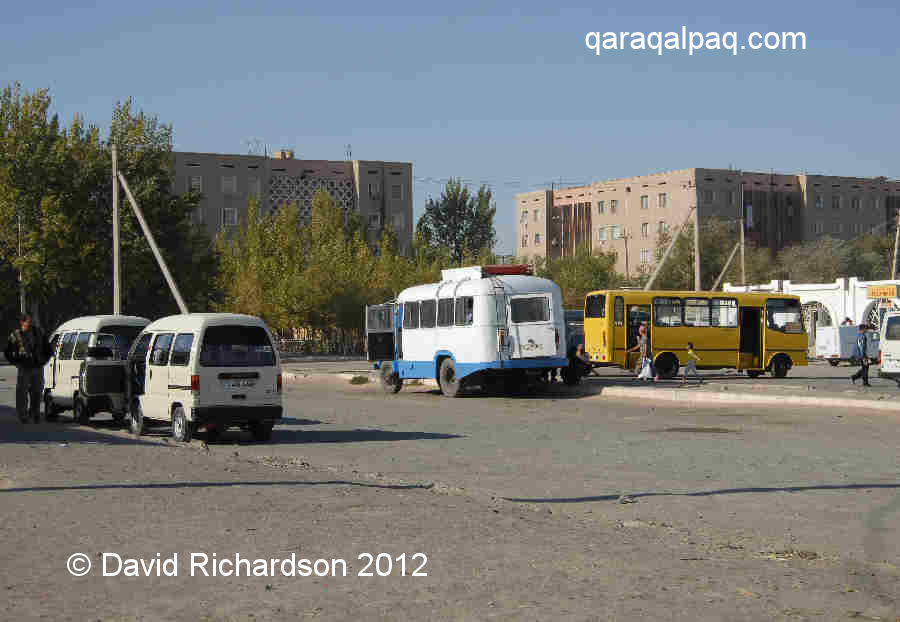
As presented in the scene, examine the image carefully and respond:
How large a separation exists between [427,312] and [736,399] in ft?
31.1

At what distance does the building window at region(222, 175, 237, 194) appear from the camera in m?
121

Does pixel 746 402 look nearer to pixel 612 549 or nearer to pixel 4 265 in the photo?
pixel 612 549

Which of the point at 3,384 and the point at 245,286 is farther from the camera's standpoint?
the point at 245,286

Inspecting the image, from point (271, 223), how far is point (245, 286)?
12.8 m

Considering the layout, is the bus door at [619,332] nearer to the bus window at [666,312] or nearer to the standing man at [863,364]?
the bus window at [666,312]

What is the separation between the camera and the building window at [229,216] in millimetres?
120562

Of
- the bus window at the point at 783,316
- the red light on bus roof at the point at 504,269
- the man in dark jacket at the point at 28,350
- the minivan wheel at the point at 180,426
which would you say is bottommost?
the minivan wheel at the point at 180,426

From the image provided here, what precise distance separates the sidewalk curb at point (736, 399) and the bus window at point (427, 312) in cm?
514

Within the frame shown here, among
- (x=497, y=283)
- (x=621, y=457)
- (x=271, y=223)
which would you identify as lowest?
(x=621, y=457)

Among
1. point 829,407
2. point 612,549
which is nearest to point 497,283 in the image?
point 829,407

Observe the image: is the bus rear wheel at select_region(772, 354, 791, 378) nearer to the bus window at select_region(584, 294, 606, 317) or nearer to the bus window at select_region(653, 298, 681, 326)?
the bus window at select_region(653, 298, 681, 326)

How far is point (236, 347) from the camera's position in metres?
18.0

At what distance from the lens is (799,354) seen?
41750mm

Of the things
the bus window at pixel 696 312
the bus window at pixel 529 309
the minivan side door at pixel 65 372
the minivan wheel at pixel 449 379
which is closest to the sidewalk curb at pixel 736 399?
the bus window at pixel 529 309
